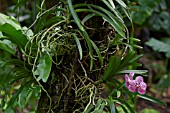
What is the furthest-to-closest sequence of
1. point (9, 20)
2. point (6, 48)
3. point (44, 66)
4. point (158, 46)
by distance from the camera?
point (158, 46) → point (9, 20) → point (6, 48) → point (44, 66)

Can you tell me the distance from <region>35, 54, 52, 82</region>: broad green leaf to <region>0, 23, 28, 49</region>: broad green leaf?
0.10m

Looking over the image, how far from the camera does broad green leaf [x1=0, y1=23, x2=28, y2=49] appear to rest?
1.18 m

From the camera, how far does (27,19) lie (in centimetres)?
396

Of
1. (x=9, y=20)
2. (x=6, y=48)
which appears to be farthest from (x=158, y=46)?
(x=6, y=48)

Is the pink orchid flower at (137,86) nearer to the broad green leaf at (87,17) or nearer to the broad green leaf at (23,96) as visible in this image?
the broad green leaf at (87,17)

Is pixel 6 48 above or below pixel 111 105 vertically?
above

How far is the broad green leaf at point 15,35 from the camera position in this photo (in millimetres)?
1181

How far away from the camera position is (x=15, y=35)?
1.22 metres

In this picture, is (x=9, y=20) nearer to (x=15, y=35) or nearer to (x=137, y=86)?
(x=15, y=35)

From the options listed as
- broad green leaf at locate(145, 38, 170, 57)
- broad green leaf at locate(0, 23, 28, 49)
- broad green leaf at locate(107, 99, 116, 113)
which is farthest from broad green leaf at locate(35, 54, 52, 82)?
broad green leaf at locate(145, 38, 170, 57)

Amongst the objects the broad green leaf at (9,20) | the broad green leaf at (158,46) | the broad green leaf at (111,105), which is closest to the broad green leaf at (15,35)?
the broad green leaf at (9,20)

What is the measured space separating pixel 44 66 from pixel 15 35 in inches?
5.9

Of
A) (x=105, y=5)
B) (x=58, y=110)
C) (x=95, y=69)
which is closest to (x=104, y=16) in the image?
(x=105, y=5)

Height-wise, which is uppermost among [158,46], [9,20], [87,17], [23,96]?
[9,20]
